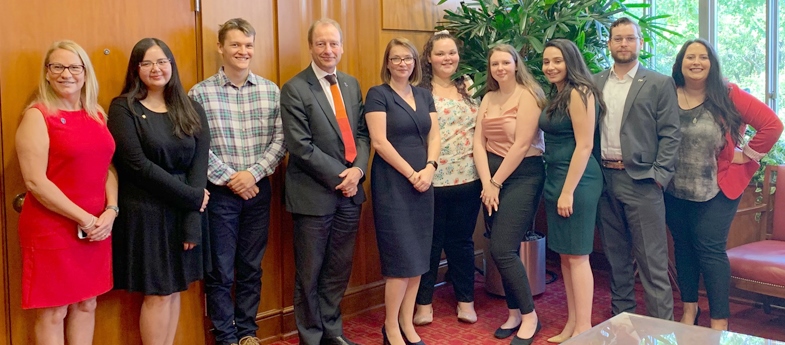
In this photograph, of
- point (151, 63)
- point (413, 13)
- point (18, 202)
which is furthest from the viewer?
point (413, 13)

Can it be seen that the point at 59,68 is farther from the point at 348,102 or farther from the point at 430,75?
the point at 430,75

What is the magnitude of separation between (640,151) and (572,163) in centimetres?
32

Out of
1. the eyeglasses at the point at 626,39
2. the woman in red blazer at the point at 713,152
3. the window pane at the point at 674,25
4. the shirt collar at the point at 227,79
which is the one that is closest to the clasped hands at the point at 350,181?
the shirt collar at the point at 227,79

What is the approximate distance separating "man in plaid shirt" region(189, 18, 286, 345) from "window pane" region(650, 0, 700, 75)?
125 inches

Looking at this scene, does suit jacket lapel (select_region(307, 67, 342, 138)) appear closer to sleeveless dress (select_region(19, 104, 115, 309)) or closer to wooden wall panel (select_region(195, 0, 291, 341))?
wooden wall panel (select_region(195, 0, 291, 341))

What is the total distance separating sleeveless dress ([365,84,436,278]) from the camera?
3.06 meters

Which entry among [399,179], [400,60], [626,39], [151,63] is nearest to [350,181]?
[399,179]

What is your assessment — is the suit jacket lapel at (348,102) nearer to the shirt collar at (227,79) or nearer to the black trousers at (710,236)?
the shirt collar at (227,79)

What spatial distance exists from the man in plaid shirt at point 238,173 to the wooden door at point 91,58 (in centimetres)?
18

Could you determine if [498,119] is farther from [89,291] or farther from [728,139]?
[89,291]

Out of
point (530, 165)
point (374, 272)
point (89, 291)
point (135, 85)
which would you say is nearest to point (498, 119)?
point (530, 165)

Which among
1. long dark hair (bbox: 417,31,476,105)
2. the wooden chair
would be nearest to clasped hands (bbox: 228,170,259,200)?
long dark hair (bbox: 417,31,476,105)

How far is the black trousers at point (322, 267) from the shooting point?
9.93 ft

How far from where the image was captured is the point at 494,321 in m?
3.67
